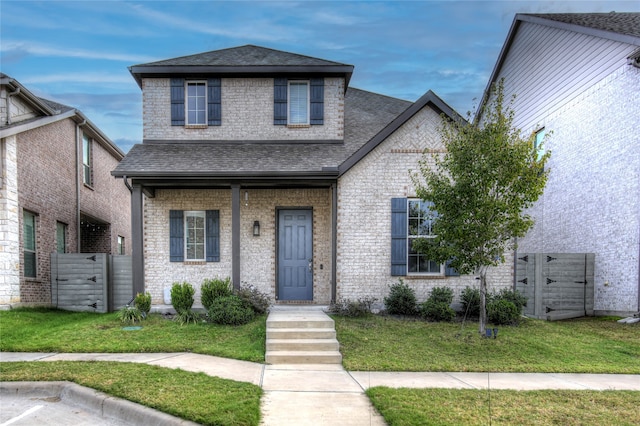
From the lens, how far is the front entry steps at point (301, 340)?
6.92 m

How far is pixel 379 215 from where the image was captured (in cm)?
1048

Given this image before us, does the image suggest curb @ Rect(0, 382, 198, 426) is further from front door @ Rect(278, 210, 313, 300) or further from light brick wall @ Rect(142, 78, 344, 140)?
light brick wall @ Rect(142, 78, 344, 140)

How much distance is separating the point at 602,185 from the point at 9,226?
15.1 metres

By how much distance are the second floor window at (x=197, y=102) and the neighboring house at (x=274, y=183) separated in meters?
0.03

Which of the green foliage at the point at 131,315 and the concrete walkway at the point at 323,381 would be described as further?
the green foliage at the point at 131,315

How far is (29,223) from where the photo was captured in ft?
38.9

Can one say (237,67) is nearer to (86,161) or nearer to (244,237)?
(244,237)

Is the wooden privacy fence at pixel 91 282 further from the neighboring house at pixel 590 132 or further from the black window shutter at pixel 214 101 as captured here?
the neighboring house at pixel 590 132

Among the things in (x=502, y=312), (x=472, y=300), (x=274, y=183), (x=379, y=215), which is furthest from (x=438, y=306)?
(x=274, y=183)

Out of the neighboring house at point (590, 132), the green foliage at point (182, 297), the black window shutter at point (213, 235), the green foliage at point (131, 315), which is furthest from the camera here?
the black window shutter at point (213, 235)

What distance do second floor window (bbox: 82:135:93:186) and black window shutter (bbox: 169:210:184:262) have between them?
20.9 feet

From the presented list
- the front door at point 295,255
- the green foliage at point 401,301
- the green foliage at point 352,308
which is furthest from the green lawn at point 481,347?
the front door at point 295,255

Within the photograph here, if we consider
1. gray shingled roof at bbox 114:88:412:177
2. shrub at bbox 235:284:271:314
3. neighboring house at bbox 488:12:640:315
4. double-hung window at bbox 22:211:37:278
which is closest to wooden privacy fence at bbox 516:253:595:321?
neighboring house at bbox 488:12:640:315

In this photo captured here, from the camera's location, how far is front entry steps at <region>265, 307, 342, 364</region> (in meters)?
6.92
